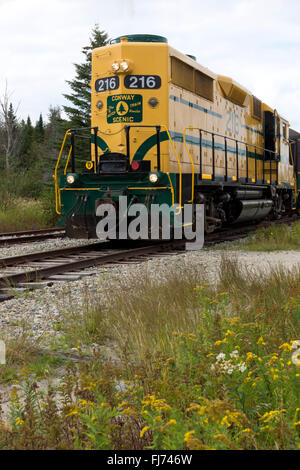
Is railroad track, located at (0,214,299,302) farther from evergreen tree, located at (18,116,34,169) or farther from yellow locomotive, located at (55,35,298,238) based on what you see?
evergreen tree, located at (18,116,34,169)

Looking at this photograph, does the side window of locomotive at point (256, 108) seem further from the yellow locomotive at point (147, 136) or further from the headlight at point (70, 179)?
the headlight at point (70, 179)

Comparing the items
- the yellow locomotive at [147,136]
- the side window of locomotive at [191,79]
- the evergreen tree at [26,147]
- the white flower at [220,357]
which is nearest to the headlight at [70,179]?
the yellow locomotive at [147,136]

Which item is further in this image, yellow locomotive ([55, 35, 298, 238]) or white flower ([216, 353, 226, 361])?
yellow locomotive ([55, 35, 298, 238])

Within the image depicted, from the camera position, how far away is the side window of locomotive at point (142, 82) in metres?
9.06

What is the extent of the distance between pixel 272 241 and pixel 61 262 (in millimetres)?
4430

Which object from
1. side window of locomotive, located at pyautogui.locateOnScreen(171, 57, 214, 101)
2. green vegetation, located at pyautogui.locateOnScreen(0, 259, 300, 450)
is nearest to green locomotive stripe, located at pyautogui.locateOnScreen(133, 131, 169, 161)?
side window of locomotive, located at pyautogui.locateOnScreen(171, 57, 214, 101)

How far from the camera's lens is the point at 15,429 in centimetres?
199

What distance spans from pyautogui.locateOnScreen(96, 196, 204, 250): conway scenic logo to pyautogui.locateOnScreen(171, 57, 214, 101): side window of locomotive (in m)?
2.71

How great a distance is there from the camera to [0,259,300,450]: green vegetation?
182 cm

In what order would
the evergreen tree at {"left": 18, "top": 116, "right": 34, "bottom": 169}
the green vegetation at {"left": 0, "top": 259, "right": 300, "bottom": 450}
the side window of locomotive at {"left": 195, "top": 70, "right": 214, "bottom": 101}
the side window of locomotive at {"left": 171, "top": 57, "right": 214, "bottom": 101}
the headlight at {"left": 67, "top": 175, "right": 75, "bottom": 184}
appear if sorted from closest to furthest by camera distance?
the green vegetation at {"left": 0, "top": 259, "right": 300, "bottom": 450}
the headlight at {"left": 67, "top": 175, "right": 75, "bottom": 184}
the side window of locomotive at {"left": 171, "top": 57, "right": 214, "bottom": 101}
the side window of locomotive at {"left": 195, "top": 70, "right": 214, "bottom": 101}
the evergreen tree at {"left": 18, "top": 116, "right": 34, "bottom": 169}

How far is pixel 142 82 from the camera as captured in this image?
9.11 m

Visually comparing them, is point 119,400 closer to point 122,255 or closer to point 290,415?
point 290,415

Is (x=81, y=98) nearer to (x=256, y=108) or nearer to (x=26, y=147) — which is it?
(x=256, y=108)

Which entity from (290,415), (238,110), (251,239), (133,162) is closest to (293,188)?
(238,110)
